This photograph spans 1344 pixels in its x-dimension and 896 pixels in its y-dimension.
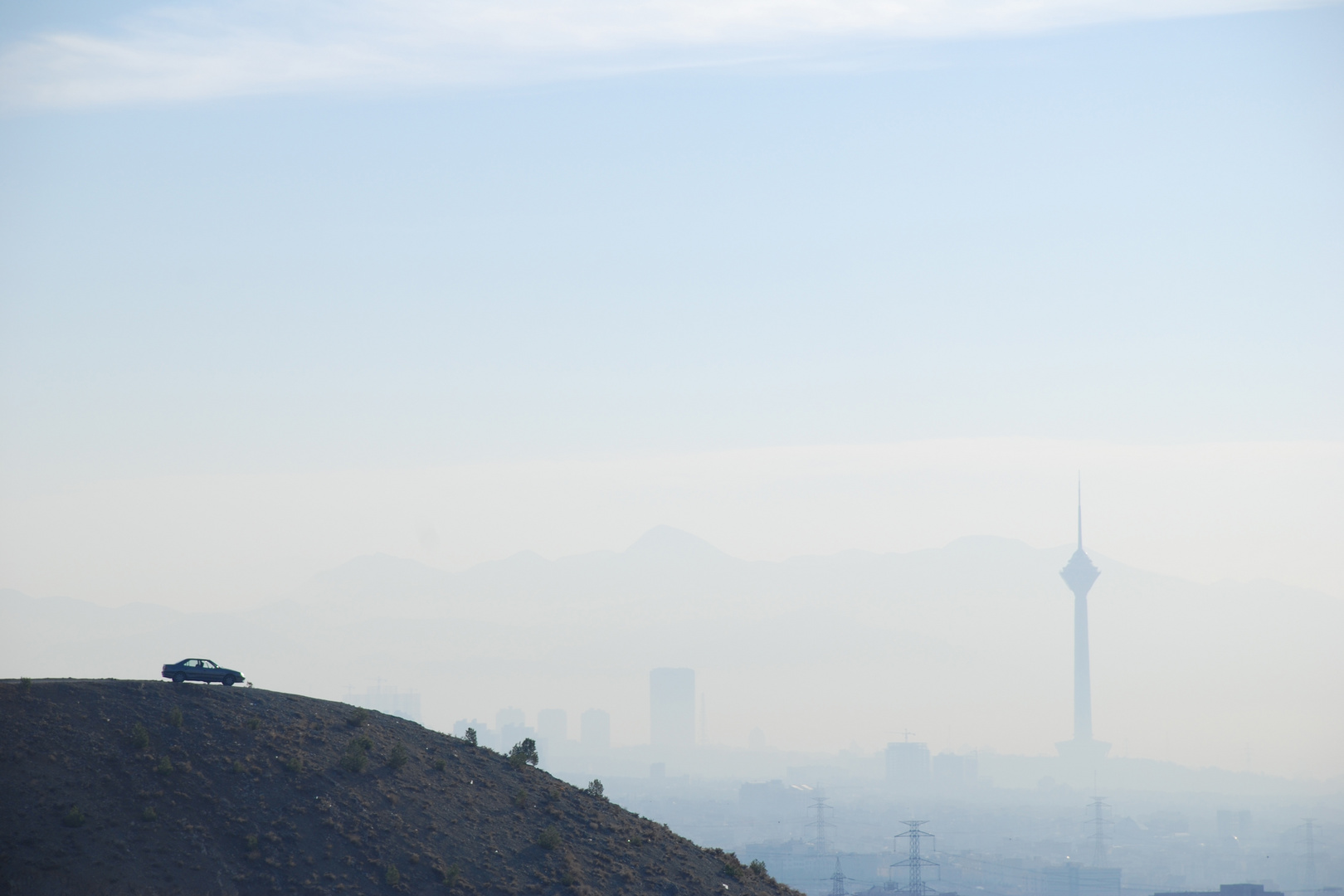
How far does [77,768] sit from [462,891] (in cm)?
1694

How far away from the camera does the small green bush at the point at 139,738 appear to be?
196 feet

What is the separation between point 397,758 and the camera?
65750mm

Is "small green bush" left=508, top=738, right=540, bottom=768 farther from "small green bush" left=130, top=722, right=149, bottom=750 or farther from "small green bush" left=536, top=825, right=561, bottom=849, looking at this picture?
"small green bush" left=130, top=722, right=149, bottom=750

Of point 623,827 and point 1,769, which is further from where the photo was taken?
point 623,827

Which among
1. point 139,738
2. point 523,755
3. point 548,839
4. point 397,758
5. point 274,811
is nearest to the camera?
point 274,811

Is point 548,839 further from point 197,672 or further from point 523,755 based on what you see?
point 197,672

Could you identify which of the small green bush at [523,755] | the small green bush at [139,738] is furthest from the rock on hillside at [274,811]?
the small green bush at [523,755]

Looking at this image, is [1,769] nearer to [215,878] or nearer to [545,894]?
[215,878]

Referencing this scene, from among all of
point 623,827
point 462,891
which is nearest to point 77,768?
point 462,891

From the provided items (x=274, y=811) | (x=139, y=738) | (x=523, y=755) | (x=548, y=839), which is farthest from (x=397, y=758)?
(x=139, y=738)

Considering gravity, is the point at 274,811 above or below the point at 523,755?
below

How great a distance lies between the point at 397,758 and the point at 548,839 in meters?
8.40

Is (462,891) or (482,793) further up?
(482,793)

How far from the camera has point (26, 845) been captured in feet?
172
